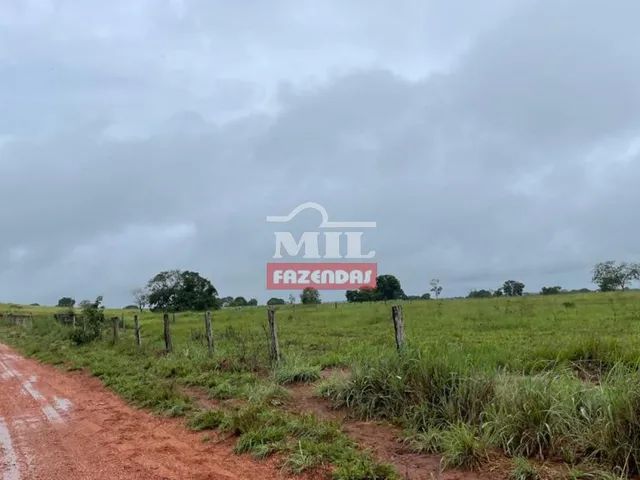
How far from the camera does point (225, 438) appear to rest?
619 cm

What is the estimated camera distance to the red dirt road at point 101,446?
203 inches

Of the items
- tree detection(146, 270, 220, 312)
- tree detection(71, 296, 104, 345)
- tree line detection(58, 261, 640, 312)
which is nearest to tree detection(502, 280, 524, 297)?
tree line detection(58, 261, 640, 312)

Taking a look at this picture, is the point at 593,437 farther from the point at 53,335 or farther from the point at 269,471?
the point at 53,335

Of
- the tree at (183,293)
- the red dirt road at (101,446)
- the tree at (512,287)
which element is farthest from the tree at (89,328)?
the tree at (512,287)

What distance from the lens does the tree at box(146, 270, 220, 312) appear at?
7612 cm

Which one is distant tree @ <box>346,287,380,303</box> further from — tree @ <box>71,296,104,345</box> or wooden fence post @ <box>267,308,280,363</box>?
wooden fence post @ <box>267,308,280,363</box>

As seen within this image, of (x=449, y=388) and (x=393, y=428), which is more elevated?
(x=449, y=388)

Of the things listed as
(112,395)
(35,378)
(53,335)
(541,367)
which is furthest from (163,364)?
(53,335)

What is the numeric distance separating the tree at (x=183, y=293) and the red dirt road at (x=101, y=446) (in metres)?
67.1

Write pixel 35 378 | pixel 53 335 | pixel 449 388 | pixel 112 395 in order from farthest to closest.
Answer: pixel 53 335 → pixel 35 378 → pixel 112 395 → pixel 449 388

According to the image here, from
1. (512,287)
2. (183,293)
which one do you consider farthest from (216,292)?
(512,287)

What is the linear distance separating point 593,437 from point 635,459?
357 mm

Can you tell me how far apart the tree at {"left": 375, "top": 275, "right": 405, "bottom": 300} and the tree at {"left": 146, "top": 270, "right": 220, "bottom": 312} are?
25757mm

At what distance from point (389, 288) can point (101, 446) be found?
8196cm
